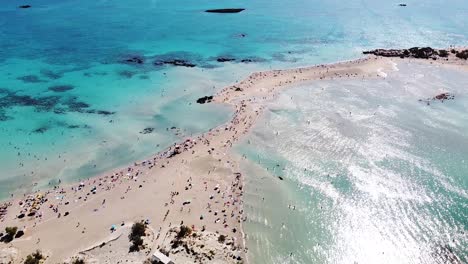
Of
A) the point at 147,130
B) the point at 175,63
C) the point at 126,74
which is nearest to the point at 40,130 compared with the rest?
the point at 147,130

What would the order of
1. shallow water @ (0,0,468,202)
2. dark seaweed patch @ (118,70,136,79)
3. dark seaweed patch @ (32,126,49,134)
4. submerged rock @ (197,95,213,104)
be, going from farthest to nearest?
dark seaweed patch @ (118,70,136,79)
submerged rock @ (197,95,213,104)
dark seaweed patch @ (32,126,49,134)
shallow water @ (0,0,468,202)

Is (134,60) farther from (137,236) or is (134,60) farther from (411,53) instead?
(411,53)

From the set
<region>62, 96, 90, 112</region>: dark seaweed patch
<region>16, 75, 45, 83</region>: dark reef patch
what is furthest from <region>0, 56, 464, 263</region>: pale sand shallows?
<region>16, 75, 45, 83</region>: dark reef patch

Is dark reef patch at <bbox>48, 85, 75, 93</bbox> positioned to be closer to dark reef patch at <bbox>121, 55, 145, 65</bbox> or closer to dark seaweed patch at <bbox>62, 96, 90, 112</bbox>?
dark seaweed patch at <bbox>62, 96, 90, 112</bbox>

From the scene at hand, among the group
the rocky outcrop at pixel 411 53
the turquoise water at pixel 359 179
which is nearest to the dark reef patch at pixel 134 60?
the turquoise water at pixel 359 179

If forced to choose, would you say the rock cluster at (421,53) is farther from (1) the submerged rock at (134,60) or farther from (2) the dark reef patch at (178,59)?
(1) the submerged rock at (134,60)
